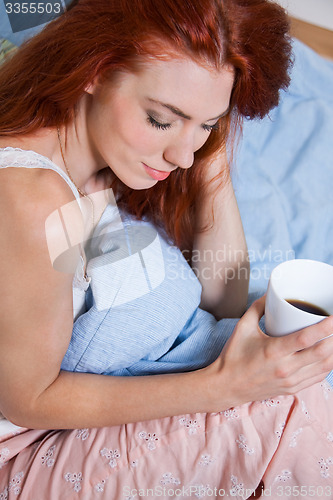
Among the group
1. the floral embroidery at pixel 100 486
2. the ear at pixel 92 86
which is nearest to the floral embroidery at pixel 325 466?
the floral embroidery at pixel 100 486

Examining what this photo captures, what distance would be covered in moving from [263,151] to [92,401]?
901 millimetres

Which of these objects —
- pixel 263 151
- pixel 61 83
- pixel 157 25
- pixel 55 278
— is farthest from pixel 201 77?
pixel 263 151

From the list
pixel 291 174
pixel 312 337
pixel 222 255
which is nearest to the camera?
pixel 312 337

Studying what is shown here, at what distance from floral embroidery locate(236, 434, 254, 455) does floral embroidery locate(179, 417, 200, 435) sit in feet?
0.22

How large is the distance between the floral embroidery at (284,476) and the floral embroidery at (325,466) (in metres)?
0.05

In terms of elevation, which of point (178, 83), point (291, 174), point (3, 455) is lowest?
point (3, 455)

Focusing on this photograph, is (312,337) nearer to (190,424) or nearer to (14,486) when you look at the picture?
(190,424)

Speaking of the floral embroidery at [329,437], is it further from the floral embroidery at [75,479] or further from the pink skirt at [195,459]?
the floral embroidery at [75,479]

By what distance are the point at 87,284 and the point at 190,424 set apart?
29 cm

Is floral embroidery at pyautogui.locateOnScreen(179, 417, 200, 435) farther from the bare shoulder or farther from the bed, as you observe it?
the bed

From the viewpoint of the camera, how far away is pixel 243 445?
0.78 metres

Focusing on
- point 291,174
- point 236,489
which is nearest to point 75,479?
point 236,489

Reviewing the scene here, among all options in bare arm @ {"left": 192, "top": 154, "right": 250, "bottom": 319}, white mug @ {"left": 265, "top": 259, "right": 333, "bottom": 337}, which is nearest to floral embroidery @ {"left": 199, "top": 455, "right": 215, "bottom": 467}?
white mug @ {"left": 265, "top": 259, "right": 333, "bottom": 337}

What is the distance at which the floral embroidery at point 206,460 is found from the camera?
2.53 ft
